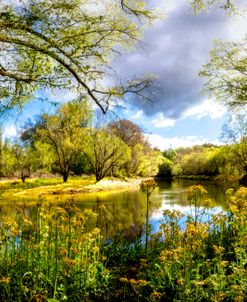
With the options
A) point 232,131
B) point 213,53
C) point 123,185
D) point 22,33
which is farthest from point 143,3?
point 232,131

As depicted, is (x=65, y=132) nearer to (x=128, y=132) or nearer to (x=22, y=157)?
(x=22, y=157)

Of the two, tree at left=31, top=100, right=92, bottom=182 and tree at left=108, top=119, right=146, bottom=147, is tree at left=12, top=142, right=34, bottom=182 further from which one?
tree at left=108, top=119, right=146, bottom=147

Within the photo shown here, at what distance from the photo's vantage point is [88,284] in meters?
5.39

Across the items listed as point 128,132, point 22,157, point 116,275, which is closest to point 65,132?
point 22,157

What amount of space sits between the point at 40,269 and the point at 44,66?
871 centimetres

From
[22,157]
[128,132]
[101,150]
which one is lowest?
[22,157]

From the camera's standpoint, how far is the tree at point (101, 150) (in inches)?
1959

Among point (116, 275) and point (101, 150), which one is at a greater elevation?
point (101, 150)

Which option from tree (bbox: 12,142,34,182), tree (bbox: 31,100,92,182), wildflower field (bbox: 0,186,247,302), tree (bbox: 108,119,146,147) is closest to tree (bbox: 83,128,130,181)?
tree (bbox: 31,100,92,182)

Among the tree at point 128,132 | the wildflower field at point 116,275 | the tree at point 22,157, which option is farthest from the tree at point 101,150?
the wildflower field at point 116,275

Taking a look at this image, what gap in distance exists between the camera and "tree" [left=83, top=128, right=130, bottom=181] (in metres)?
49.8

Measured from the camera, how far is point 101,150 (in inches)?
1994

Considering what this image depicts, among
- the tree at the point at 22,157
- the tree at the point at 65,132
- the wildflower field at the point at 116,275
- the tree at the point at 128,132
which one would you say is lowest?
the wildflower field at the point at 116,275

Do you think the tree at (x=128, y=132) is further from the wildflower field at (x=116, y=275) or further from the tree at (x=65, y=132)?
the wildflower field at (x=116, y=275)
